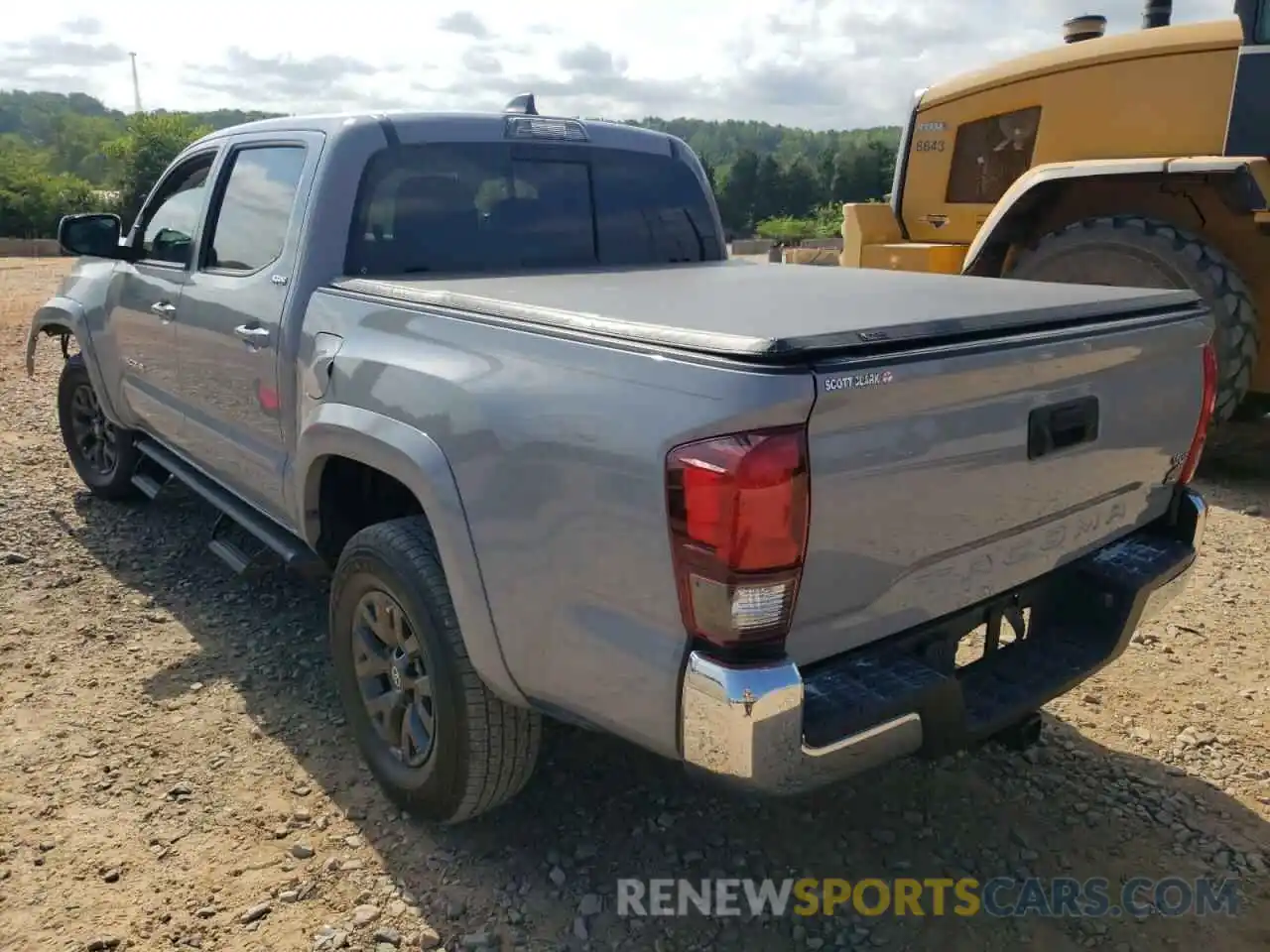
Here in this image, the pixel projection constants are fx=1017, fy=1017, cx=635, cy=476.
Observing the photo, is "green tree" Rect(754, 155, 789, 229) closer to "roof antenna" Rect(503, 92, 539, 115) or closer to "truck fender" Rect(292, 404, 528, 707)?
"roof antenna" Rect(503, 92, 539, 115)

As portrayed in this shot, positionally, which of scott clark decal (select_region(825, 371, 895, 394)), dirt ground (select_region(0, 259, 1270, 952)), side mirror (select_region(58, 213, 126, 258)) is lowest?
dirt ground (select_region(0, 259, 1270, 952))

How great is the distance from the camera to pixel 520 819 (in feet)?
9.71

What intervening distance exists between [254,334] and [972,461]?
2361mm

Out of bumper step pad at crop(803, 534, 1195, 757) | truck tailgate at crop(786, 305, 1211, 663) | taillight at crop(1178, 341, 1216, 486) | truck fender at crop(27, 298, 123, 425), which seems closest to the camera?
truck tailgate at crop(786, 305, 1211, 663)

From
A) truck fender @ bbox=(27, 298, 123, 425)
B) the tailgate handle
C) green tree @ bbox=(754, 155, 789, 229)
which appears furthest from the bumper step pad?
green tree @ bbox=(754, 155, 789, 229)

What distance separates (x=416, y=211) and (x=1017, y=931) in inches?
112

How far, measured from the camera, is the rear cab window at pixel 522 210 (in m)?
3.42

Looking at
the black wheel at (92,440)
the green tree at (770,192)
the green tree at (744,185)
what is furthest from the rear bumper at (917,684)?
the green tree at (770,192)

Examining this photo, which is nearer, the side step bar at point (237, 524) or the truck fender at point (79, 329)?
the side step bar at point (237, 524)

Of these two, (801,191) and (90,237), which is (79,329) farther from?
(801,191)

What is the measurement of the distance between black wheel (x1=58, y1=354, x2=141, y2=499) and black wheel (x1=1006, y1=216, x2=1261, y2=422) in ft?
17.3

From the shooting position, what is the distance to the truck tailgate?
6.55 feet

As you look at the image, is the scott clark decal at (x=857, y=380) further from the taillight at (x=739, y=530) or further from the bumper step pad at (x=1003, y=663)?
the bumper step pad at (x=1003, y=663)

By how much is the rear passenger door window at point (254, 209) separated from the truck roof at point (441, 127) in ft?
0.34
